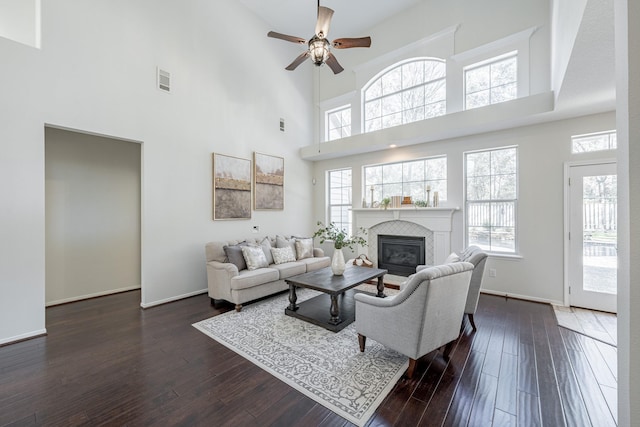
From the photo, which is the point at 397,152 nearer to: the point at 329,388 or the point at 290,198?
the point at 290,198

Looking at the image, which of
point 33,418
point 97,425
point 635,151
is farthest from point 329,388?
point 635,151

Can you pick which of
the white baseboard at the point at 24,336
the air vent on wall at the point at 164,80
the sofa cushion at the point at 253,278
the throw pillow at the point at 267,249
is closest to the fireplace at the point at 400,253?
the throw pillow at the point at 267,249

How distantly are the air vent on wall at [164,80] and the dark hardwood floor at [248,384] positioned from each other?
347 cm

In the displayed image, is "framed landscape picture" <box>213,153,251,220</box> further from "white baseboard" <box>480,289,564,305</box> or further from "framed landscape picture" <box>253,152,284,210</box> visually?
"white baseboard" <box>480,289,564,305</box>

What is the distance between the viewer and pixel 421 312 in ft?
6.87

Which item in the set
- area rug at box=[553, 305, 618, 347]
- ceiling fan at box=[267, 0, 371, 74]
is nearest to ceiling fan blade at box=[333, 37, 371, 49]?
ceiling fan at box=[267, 0, 371, 74]

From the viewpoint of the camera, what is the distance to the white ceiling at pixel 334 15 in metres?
5.15

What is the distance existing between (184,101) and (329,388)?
457 centimetres

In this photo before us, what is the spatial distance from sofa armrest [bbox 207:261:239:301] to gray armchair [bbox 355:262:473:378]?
2.08m

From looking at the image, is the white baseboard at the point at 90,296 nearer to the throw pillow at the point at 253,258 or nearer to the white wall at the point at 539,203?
the throw pillow at the point at 253,258

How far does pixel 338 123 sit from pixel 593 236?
5.08 m

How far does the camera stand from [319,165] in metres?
6.77

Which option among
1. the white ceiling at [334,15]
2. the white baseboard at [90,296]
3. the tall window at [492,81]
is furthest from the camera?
the white ceiling at [334,15]

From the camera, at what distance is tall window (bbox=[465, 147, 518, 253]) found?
430cm
